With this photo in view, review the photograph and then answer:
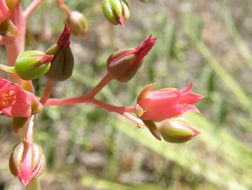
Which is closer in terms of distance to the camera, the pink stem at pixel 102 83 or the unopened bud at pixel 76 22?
the pink stem at pixel 102 83

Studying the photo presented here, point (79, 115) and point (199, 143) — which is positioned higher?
point (79, 115)

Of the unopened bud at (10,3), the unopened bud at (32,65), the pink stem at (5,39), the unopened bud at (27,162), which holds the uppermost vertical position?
the unopened bud at (10,3)

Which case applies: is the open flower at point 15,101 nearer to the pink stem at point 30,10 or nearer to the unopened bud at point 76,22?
the pink stem at point 30,10

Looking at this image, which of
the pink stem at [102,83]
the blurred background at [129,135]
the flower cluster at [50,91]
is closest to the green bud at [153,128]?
the flower cluster at [50,91]

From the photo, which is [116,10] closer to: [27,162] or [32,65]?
[32,65]

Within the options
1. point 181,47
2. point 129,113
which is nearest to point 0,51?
point 181,47

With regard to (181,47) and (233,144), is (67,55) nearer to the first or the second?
(181,47)
